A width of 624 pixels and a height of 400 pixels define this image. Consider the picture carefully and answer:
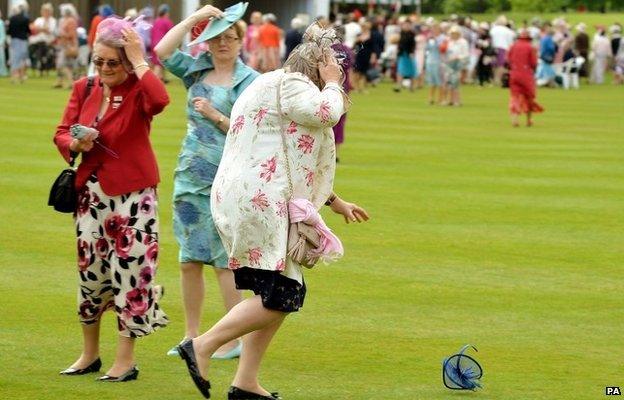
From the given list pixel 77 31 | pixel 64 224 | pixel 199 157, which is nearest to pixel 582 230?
pixel 64 224

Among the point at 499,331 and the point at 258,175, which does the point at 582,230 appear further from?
the point at 258,175

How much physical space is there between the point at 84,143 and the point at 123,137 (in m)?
0.23

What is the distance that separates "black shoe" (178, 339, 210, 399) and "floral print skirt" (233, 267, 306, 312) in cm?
45

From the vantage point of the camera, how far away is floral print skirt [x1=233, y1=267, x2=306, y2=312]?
7531mm

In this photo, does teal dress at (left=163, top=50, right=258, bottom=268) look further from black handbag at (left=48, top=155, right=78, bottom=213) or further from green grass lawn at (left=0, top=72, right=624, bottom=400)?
black handbag at (left=48, top=155, right=78, bottom=213)

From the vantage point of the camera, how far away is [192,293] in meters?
9.16

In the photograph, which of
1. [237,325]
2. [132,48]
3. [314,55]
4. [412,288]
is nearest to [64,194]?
[132,48]

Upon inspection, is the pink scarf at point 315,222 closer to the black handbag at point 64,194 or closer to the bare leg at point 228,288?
the black handbag at point 64,194

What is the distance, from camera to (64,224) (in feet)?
48.3

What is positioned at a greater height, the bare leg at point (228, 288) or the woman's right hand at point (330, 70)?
the woman's right hand at point (330, 70)

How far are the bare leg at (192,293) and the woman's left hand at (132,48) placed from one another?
151cm

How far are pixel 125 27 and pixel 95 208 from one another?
38.2 inches

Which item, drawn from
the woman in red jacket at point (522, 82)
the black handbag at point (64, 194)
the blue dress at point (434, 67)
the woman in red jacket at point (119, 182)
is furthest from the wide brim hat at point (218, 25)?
the blue dress at point (434, 67)

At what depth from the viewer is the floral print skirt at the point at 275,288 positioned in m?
7.53
